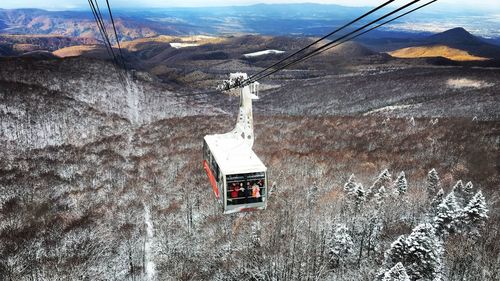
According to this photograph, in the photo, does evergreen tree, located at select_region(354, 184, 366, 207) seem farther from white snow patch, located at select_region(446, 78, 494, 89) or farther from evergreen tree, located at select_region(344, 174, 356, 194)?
white snow patch, located at select_region(446, 78, 494, 89)

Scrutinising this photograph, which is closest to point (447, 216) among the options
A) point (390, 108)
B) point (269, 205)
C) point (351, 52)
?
point (269, 205)

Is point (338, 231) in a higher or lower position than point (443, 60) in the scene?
lower

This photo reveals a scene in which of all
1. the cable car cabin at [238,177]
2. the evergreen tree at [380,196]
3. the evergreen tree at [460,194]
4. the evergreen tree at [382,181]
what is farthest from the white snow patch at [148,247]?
the evergreen tree at [460,194]

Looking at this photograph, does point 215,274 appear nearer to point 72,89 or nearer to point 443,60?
point 72,89

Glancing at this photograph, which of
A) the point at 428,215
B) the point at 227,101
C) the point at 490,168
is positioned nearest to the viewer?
the point at 428,215

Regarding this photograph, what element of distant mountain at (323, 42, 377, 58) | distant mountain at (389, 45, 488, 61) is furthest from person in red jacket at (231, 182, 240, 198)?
distant mountain at (323, 42, 377, 58)

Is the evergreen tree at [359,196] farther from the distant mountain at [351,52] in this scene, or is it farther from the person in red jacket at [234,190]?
the distant mountain at [351,52]

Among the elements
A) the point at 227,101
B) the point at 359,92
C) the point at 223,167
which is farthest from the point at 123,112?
the point at 223,167

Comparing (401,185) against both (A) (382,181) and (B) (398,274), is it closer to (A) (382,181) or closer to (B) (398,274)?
(A) (382,181)
